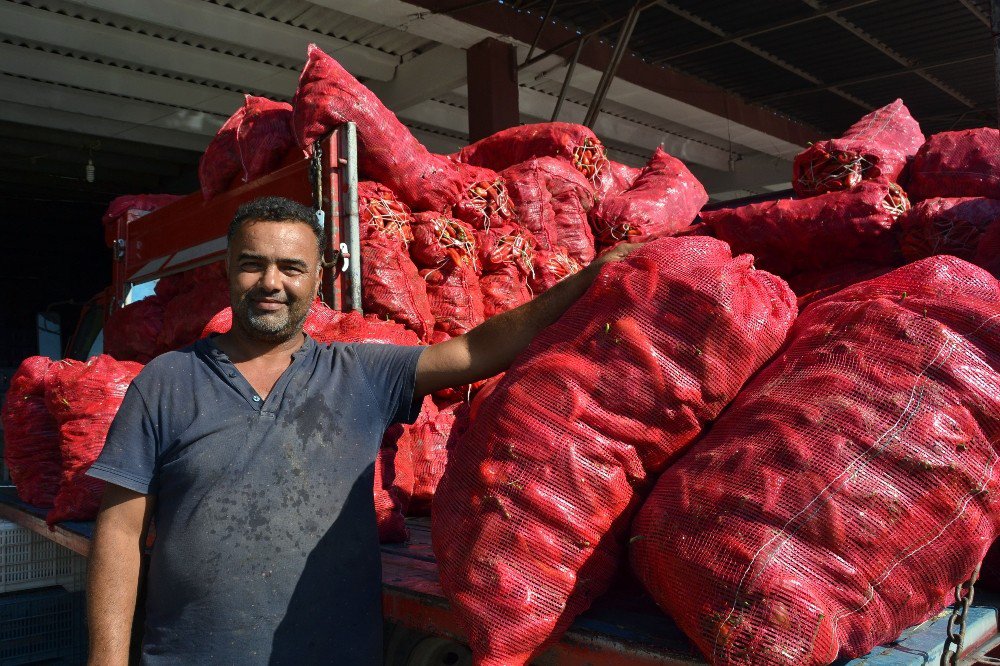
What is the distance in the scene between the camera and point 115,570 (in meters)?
1.67

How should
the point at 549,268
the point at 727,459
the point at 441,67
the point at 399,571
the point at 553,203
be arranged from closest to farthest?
the point at 727,459 < the point at 399,571 < the point at 549,268 < the point at 553,203 < the point at 441,67

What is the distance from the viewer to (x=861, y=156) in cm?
339

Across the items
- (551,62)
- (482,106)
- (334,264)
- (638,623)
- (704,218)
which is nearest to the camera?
(638,623)

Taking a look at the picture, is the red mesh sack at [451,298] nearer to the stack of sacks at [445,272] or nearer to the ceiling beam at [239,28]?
the stack of sacks at [445,272]

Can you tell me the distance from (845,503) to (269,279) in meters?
1.21

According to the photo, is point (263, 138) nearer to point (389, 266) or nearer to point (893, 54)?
point (389, 266)

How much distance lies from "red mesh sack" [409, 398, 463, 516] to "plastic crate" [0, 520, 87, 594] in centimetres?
168

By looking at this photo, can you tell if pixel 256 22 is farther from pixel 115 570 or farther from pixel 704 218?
pixel 115 570

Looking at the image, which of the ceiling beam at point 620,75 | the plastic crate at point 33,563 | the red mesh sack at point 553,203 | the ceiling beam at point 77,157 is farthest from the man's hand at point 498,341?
the ceiling beam at point 77,157

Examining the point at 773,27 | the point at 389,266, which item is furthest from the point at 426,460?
the point at 773,27

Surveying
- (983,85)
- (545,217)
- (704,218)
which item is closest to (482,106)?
(545,217)

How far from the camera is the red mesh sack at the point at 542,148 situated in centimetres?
479

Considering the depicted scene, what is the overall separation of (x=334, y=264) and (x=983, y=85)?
10221 mm

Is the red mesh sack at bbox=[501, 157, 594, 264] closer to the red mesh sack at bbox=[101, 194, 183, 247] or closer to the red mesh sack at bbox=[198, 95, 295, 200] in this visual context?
the red mesh sack at bbox=[198, 95, 295, 200]
